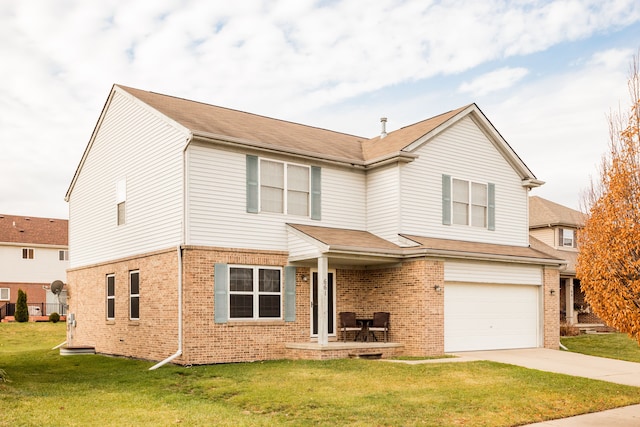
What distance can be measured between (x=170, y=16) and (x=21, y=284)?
36.1 m

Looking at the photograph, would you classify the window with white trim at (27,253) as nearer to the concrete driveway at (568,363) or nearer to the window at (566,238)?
the window at (566,238)

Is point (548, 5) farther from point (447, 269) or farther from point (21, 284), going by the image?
point (21, 284)

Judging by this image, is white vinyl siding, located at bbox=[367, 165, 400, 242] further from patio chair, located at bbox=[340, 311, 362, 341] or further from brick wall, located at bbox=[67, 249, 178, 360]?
brick wall, located at bbox=[67, 249, 178, 360]

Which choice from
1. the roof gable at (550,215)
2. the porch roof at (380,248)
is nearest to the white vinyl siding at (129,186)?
the porch roof at (380,248)

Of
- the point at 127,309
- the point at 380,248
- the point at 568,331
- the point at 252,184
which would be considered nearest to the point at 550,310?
the point at 568,331

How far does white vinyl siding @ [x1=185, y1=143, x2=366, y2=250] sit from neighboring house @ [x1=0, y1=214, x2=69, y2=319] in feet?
99.8

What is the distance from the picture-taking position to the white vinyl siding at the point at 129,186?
61.8ft

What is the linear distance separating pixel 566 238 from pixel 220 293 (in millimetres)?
23908

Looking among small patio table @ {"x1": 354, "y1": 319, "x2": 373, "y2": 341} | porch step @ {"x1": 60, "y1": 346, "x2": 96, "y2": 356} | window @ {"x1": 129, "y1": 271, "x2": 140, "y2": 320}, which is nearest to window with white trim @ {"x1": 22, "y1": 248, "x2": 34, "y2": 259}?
porch step @ {"x1": 60, "y1": 346, "x2": 96, "y2": 356}

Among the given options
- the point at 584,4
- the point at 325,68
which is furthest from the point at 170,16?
the point at 584,4

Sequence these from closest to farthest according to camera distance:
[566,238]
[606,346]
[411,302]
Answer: [411,302], [606,346], [566,238]

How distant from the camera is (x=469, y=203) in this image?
22.6 meters

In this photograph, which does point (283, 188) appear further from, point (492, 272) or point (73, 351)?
point (73, 351)

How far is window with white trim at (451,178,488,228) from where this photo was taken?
2230cm
